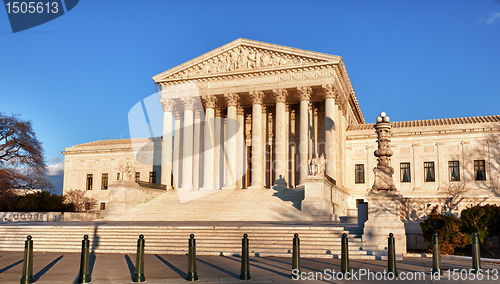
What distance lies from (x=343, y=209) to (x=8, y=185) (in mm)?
34322

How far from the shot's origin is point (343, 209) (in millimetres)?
44344

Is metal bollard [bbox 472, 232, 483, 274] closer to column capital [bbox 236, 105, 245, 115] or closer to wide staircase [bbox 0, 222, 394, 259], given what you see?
wide staircase [bbox 0, 222, 394, 259]

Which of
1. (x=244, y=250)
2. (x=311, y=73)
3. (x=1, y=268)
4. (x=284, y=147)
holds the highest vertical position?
(x=311, y=73)

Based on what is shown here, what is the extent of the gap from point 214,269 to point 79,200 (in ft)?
162

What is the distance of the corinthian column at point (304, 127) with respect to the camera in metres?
43.0

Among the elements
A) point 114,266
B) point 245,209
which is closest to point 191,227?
point 114,266

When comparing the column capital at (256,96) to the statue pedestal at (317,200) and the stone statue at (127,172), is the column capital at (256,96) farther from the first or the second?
the stone statue at (127,172)

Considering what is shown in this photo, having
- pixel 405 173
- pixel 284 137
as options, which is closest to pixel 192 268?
pixel 284 137

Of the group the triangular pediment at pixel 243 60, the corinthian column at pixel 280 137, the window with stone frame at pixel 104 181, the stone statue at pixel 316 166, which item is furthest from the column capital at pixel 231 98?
the window with stone frame at pixel 104 181

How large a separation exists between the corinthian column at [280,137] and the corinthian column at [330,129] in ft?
13.7

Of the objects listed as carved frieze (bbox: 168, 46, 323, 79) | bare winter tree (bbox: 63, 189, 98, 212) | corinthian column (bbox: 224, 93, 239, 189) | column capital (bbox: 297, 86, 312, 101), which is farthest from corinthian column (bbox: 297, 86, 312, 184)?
bare winter tree (bbox: 63, 189, 98, 212)

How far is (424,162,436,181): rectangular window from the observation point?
164 ft

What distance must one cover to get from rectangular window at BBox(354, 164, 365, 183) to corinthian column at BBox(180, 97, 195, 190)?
19358 millimetres

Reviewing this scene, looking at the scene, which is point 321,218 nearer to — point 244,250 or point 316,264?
point 316,264
